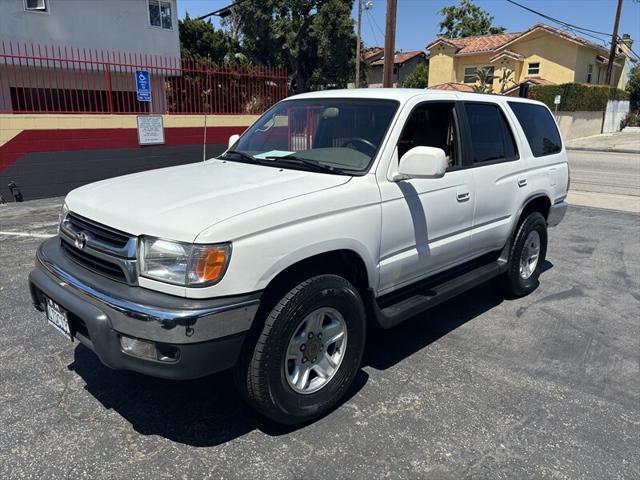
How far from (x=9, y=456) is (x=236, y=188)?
1.82 meters

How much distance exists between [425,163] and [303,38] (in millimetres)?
33791

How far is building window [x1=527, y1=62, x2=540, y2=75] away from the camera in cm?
3731

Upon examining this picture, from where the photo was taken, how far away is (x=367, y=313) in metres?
3.50

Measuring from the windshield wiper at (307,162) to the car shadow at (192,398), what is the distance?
4.62 ft

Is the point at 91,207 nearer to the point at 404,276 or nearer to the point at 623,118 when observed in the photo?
the point at 404,276

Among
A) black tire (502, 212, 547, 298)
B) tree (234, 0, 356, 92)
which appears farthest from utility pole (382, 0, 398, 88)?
tree (234, 0, 356, 92)

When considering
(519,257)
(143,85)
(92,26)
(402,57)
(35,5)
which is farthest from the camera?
(402,57)

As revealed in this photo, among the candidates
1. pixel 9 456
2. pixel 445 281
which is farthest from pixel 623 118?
pixel 9 456

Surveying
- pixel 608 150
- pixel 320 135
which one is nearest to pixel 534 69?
pixel 608 150

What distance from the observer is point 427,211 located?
144 inches

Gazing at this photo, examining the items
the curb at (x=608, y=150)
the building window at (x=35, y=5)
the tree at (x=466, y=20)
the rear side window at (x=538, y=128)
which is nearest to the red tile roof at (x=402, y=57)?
the tree at (x=466, y=20)

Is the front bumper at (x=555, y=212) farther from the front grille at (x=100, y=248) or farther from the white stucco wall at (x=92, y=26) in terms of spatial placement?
the white stucco wall at (x=92, y=26)

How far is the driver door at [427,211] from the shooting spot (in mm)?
3422

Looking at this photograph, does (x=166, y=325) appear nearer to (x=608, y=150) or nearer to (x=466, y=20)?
(x=608, y=150)
